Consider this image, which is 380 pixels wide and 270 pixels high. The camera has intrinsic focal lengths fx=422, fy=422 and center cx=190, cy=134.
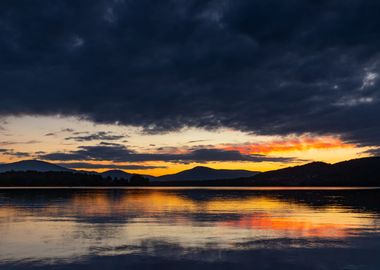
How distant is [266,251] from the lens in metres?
21.4

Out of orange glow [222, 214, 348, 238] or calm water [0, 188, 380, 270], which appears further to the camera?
orange glow [222, 214, 348, 238]

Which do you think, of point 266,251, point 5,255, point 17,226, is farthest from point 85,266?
point 17,226

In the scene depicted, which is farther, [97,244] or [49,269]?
[97,244]

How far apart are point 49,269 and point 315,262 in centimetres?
1142

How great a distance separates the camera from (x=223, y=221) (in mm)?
34156

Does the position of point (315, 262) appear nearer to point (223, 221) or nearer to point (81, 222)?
point (223, 221)

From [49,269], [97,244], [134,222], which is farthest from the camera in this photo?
[134,222]

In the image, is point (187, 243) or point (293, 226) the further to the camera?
point (293, 226)

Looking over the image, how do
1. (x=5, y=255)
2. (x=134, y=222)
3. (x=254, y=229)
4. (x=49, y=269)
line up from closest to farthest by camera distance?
1. (x=49, y=269)
2. (x=5, y=255)
3. (x=254, y=229)
4. (x=134, y=222)

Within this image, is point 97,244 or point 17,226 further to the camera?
point 17,226

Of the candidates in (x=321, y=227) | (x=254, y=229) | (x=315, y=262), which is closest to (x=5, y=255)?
(x=315, y=262)

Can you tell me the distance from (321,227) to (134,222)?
47.0ft

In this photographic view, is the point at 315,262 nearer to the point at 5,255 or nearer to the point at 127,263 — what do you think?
the point at 127,263

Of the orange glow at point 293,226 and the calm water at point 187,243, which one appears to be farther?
the orange glow at point 293,226
